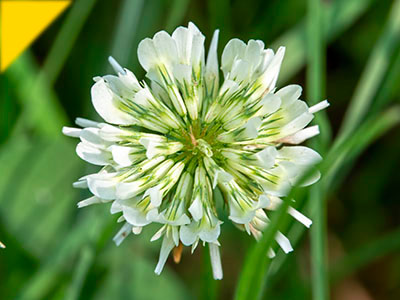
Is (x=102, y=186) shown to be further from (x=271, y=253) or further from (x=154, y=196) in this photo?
(x=271, y=253)

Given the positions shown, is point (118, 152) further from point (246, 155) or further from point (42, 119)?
point (42, 119)

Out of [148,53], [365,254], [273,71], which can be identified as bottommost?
[365,254]

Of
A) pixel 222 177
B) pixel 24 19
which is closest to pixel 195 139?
pixel 222 177

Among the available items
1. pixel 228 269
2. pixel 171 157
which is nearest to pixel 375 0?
pixel 228 269

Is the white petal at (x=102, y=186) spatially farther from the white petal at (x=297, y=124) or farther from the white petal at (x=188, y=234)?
the white petal at (x=297, y=124)

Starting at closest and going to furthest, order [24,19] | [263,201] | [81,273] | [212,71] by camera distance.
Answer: [263,201]
[212,71]
[81,273]
[24,19]

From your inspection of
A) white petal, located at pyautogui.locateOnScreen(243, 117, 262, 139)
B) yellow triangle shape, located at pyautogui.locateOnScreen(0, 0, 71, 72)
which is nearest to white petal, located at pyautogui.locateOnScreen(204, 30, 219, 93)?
white petal, located at pyautogui.locateOnScreen(243, 117, 262, 139)

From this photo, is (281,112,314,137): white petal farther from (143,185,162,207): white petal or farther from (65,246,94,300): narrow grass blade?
(65,246,94,300): narrow grass blade
